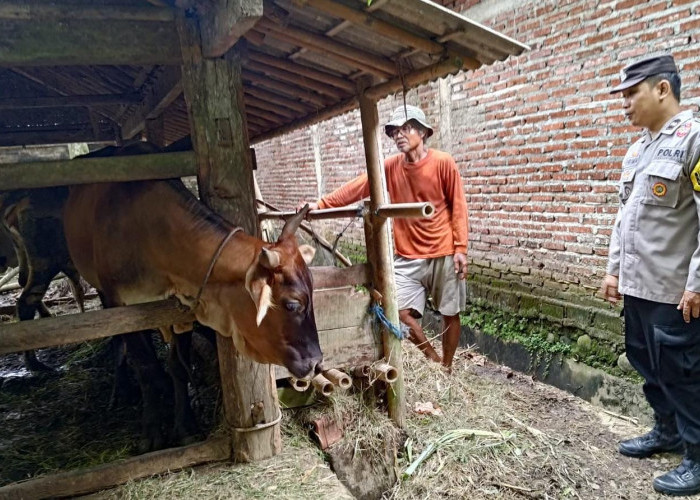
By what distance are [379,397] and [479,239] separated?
2.97m

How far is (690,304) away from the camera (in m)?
2.96

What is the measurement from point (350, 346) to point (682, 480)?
2.31 metres

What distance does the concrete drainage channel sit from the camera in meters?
4.36

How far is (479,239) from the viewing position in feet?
20.1

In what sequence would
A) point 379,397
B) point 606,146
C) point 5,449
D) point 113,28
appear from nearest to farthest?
1. point 113,28
2. point 5,449
3. point 379,397
4. point 606,146

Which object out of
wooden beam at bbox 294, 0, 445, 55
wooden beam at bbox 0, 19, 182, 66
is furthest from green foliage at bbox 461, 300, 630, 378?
wooden beam at bbox 0, 19, 182, 66

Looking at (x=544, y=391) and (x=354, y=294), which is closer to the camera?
(x=354, y=294)

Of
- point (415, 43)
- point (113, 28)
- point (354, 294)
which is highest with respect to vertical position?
point (113, 28)

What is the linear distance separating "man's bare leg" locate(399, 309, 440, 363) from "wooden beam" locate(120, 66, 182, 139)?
106 inches

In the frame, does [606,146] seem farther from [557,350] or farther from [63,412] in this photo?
[63,412]

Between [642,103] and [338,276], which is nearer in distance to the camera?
[642,103]

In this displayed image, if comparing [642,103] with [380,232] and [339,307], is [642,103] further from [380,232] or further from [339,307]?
[339,307]

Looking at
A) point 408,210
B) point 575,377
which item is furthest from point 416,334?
point 408,210

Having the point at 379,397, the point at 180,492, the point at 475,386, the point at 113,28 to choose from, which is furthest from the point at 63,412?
the point at 475,386
